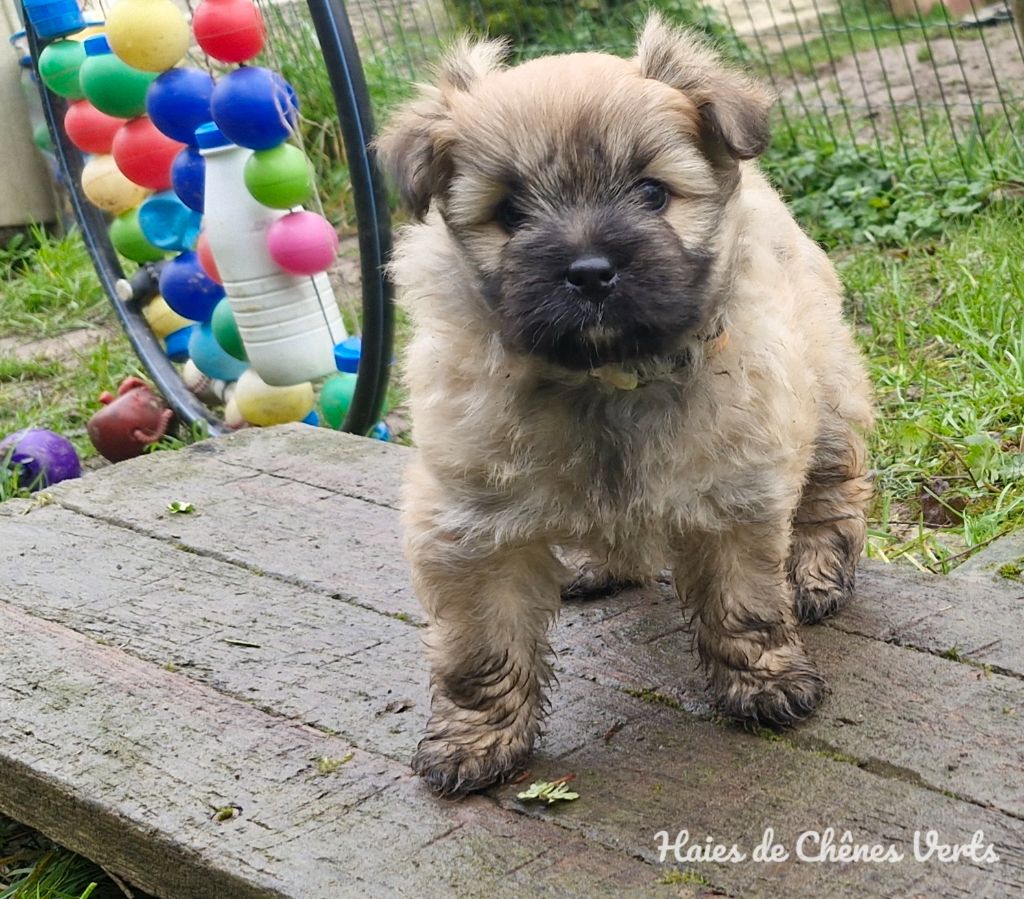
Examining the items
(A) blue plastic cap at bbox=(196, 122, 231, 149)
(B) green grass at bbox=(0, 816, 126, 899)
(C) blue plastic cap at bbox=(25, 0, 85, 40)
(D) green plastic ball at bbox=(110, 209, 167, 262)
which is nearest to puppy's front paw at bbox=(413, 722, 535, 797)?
(B) green grass at bbox=(0, 816, 126, 899)

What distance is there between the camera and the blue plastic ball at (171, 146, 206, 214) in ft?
14.3

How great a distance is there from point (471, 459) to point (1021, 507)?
1654 mm

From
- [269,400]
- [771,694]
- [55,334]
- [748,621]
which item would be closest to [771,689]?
[771,694]

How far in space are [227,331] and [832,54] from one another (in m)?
4.31

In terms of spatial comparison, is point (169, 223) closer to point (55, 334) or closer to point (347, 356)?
point (347, 356)

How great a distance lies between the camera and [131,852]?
2393 millimetres

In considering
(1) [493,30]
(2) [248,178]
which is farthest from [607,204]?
(1) [493,30]

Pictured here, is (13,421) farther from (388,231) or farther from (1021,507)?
(1021,507)

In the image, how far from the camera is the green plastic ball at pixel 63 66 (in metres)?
4.71

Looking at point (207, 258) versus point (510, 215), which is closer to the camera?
point (510, 215)

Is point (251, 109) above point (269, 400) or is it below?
above

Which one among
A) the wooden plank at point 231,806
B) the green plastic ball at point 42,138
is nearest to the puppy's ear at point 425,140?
the wooden plank at point 231,806

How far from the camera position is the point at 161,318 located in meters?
5.18

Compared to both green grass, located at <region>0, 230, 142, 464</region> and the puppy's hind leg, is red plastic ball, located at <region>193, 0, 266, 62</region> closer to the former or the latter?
green grass, located at <region>0, 230, 142, 464</region>
